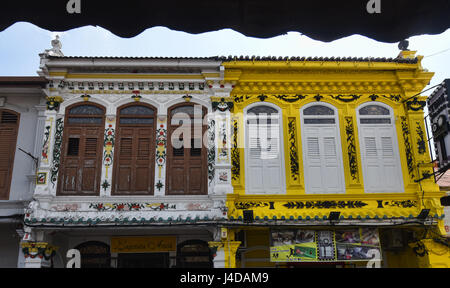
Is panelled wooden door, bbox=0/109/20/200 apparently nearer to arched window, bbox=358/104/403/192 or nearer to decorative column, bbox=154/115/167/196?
decorative column, bbox=154/115/167/196

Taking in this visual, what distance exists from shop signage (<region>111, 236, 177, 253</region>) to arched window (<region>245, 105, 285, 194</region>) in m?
2.67

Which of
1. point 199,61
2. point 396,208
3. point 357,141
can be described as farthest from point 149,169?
point 396,208

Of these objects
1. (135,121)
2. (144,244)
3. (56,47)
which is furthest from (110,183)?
(56,47)

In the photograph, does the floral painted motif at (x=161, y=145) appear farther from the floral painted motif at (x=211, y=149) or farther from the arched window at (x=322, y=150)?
the arched window at (x=322, y=150)

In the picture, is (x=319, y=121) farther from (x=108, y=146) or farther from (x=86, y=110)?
(x=86, y=110)

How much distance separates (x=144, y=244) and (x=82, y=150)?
10.1ft

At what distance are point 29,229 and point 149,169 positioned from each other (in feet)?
10.7

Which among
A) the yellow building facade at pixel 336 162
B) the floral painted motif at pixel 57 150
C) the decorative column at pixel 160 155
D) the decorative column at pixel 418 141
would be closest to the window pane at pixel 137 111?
the decorative column at pixel 160 155

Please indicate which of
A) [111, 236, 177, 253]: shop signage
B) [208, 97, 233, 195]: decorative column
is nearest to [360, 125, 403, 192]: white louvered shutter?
[208, 97, 233, 195]: decorative column

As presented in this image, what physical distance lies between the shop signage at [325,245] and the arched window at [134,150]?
367 centimetres

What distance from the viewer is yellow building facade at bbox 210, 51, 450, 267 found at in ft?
36.0

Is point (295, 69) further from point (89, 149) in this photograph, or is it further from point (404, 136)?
point (89, 149)

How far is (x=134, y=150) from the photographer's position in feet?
38.0

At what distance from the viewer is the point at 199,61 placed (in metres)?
11.8
